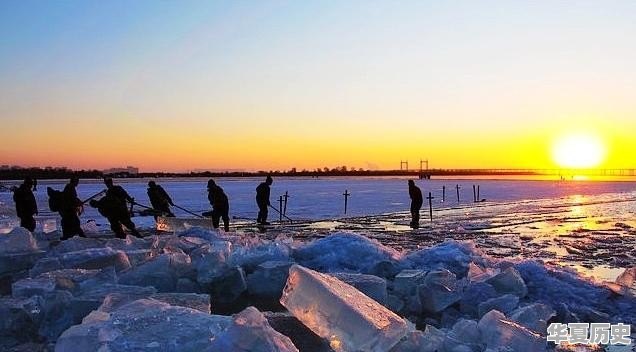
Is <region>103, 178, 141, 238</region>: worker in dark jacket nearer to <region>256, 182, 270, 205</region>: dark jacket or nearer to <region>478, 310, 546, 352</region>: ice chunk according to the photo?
<region>256, 182, 270, 205</region>: dark jacket

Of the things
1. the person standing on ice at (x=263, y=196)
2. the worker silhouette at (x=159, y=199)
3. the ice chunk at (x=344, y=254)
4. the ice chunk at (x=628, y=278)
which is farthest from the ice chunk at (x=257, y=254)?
the person standing on ice at (x=263, y=196)

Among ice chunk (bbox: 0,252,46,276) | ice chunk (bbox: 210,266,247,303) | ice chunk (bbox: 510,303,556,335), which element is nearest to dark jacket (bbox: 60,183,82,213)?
ice chunk (bbox: 0,252,46,276)

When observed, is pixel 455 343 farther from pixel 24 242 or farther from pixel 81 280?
pixel 24 242

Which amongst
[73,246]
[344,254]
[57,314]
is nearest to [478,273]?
[344,254]

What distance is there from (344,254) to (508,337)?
12.8 feet

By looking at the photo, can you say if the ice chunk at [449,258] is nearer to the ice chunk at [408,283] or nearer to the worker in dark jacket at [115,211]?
the ice chunk at [408,283]

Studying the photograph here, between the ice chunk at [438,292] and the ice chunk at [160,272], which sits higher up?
the ice chunk at [160,272]

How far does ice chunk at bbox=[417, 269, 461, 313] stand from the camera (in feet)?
22.0

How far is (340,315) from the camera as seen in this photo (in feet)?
14.1

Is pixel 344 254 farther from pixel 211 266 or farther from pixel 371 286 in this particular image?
pixel 211 266

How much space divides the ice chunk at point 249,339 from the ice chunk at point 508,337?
196cm

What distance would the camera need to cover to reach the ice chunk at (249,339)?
371 centimetres

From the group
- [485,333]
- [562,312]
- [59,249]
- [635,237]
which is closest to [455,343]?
[485,333]

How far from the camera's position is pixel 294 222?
19.9 metres
